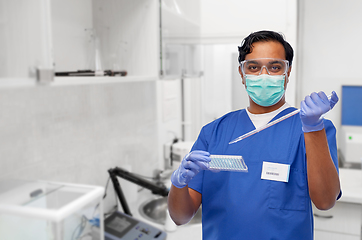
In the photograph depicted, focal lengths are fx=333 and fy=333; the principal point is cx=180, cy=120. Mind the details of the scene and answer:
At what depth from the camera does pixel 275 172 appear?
40.1 inches

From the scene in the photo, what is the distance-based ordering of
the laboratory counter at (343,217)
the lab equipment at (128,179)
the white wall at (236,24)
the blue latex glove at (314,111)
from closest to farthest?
the blue latex glove at (314,111) < the lab equipment at (128,179) < the laboratory counter at (343,217) < the white wall at (236,24)

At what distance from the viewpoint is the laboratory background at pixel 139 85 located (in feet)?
3.69

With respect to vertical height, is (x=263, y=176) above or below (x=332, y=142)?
below

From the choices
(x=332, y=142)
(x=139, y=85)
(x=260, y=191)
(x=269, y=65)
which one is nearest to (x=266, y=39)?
(x=269, y=65)

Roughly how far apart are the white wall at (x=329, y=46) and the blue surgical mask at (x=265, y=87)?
2.03 meters

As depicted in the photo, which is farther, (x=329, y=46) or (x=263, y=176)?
(x=329, y=46)

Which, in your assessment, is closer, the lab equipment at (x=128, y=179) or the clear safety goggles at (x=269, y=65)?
the clear safety goggles at (x=269, y=65)

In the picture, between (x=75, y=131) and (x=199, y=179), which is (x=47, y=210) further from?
(x=75, y=131)

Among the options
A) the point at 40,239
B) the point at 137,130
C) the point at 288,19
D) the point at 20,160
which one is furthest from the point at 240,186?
the point at 288,19

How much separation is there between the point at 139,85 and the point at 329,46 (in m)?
1.70

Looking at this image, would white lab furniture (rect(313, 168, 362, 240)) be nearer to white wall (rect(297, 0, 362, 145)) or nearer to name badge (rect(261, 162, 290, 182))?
white wall (rect(297, 0, 362, 145))

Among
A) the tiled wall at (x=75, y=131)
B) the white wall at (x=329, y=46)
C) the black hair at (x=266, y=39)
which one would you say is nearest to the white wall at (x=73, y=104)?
the tiled wall at (x=75, y=131)

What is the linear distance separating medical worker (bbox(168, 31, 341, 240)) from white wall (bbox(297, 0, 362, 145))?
78.7 inches

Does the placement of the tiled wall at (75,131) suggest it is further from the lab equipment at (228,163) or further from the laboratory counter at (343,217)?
the lab equipment at (228,163)
